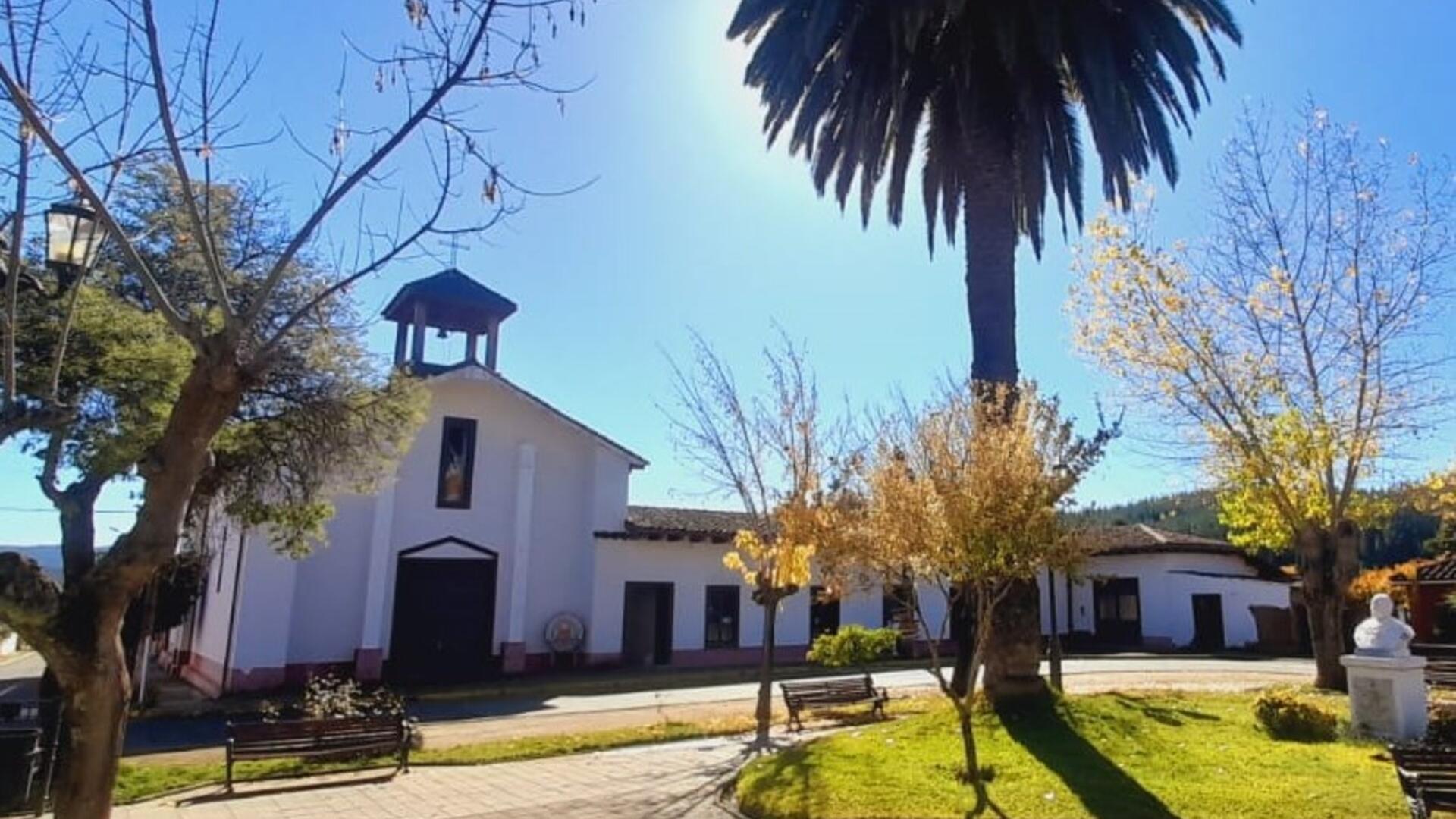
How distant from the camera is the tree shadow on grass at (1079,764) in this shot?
8102 mm

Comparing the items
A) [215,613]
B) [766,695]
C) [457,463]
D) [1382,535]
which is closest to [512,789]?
[766,695]

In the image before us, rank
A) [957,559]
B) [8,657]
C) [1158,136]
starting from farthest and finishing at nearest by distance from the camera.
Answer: [8,657]
[1158,136]
[957,559]

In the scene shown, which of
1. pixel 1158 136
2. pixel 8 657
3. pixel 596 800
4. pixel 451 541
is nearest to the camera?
pixel 596 800

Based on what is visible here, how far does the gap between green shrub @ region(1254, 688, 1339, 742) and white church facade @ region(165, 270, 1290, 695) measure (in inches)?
480

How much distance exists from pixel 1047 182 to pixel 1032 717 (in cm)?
856

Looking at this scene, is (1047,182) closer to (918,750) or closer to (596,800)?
(918,750)

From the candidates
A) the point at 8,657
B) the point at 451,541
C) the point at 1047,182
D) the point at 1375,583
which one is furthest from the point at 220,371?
the point at 8,657

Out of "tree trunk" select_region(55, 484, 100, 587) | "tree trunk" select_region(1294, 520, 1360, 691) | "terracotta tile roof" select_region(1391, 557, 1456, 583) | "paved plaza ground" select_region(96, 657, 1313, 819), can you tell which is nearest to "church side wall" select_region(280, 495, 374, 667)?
"paved plaza ground" select_region(96, 657, 1313, 819)

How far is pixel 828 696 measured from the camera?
623 inches

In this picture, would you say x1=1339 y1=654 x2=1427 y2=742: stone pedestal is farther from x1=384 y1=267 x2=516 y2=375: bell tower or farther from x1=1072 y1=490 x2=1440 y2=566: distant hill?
x1=1072 y1=490 x2=1440 y2=566: distant hill

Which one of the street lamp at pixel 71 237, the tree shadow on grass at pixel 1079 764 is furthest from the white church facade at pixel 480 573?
the street lamp at pixel 71 237

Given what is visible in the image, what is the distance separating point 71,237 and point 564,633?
21.5 metres

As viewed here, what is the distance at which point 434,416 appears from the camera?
25.1 meters

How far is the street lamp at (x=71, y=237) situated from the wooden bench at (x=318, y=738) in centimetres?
716
